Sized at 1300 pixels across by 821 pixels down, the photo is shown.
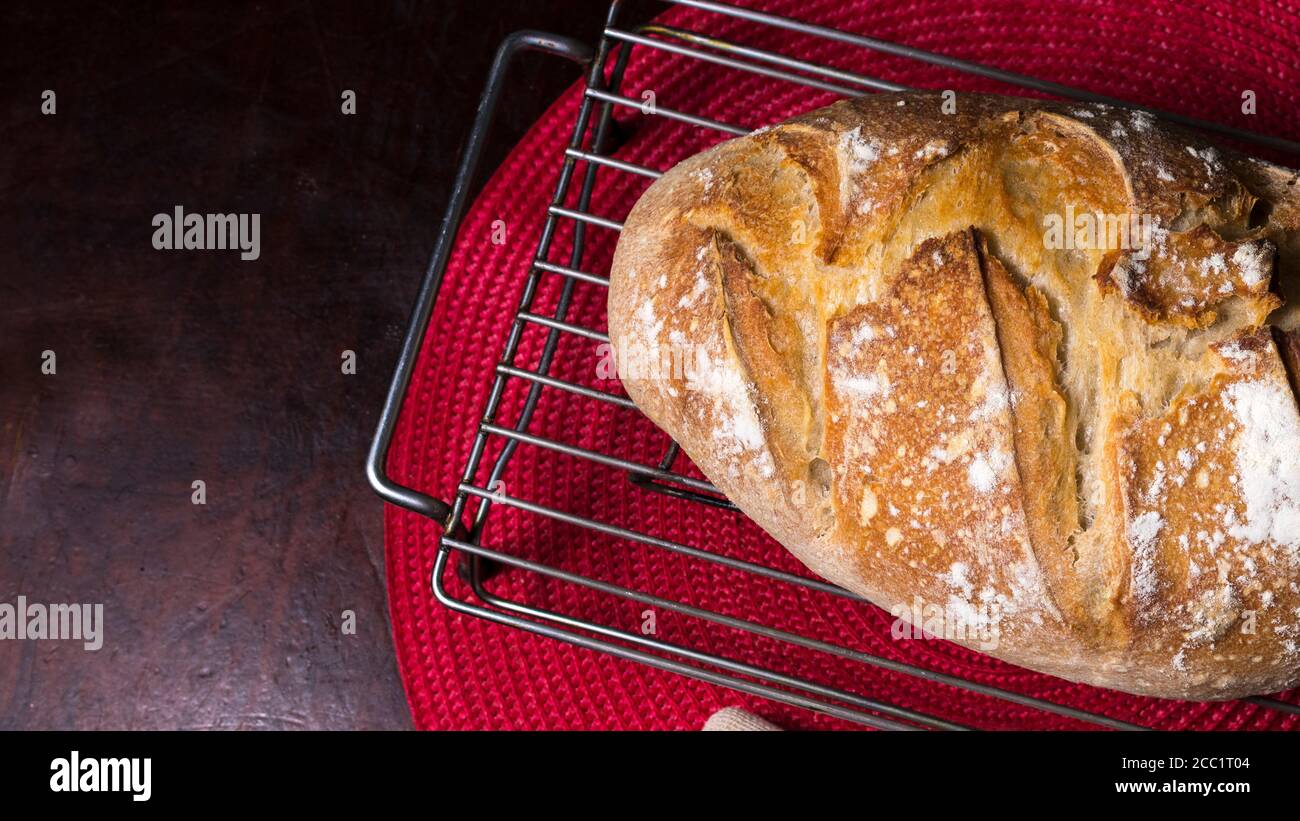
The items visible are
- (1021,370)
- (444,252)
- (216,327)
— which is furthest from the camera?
(216,327)

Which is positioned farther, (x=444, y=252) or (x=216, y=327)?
(x=216, y=327)

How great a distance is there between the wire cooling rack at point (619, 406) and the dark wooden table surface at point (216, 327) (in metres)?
0.31

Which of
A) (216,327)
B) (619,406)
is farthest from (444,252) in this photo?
(216,327)

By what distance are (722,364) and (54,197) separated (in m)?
1.14

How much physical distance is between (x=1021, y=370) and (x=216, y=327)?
1151 millimetres

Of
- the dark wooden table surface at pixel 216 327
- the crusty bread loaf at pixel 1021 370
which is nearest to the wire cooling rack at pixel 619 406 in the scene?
the crusty bread loaf at pixel 1021 370

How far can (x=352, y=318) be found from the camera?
1573 mm

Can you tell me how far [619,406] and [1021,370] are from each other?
0.54 metres

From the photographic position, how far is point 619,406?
4.47ft

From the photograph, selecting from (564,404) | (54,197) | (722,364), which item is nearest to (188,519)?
(54,197)

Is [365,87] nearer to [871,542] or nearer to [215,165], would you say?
[215,165]

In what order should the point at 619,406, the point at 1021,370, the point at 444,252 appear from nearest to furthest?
the point at 1021,370
the point at 444,252
the point at 619,406

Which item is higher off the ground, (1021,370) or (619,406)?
(1021,370)

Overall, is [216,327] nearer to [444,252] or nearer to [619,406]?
[444,252]
